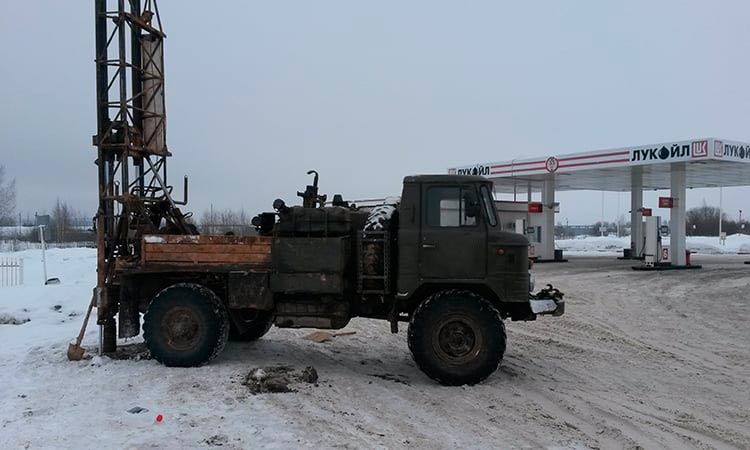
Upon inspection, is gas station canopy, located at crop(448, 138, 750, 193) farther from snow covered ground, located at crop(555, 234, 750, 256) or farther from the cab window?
the cab window

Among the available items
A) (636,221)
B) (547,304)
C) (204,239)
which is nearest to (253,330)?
(204,239)

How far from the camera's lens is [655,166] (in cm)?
2488

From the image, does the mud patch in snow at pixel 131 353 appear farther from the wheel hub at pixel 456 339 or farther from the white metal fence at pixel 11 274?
the white metal fence at pixel 11 274

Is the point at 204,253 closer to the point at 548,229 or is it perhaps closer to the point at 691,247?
the point at 548,229

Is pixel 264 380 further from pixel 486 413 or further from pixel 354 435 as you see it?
pixel 486 413

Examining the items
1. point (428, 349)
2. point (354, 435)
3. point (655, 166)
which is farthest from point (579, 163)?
point (354, 435)

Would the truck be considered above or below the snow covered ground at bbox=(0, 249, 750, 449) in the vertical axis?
above

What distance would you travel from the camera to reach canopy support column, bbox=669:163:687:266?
84.0ft

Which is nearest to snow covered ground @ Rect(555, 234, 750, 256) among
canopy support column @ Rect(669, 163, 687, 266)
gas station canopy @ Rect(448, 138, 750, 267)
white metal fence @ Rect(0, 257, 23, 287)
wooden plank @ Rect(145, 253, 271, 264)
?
gas station canopy @ Rect(448, 138, 750, 267)

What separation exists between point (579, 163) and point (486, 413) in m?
22.7

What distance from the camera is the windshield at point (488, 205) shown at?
7.71m

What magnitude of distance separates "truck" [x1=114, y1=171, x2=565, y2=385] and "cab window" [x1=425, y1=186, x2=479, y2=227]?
0.01 meters

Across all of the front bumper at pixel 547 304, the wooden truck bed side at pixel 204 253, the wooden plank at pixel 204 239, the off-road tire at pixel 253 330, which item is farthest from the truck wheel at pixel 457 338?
the off-road tire at pixel 253 330

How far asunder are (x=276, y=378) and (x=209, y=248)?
218 cm
